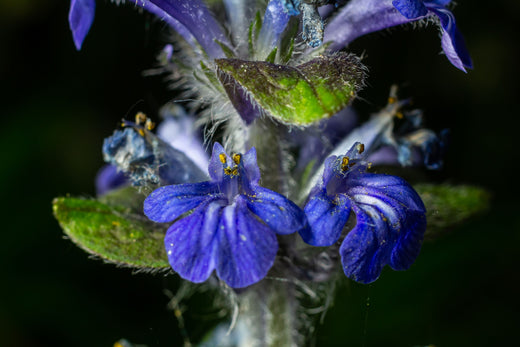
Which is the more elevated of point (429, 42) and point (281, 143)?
point (281, 143)

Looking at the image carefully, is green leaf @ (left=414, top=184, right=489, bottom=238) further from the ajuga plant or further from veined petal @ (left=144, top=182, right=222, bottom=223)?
veined petal @ (left=144, top=182, right=222, bottom=223)

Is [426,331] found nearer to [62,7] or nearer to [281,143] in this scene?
[281,143]

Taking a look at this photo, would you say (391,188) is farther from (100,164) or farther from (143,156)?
(100,164)

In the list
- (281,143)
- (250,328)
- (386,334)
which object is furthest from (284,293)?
(386,334)

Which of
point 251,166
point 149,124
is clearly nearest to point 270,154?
point 251,166

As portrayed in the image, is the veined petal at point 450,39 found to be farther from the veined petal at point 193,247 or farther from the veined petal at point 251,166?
the veined petal at point 193,247

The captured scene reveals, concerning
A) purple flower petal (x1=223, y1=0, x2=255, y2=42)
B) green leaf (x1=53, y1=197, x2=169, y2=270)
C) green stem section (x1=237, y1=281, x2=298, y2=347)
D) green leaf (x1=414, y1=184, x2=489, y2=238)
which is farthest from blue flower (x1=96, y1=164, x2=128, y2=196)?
green leaf (x1=414, y1=184, x2=489, y2=238)


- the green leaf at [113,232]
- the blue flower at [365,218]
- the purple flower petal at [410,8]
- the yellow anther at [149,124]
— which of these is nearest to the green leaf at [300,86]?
the purple flower petal at [410,8]
